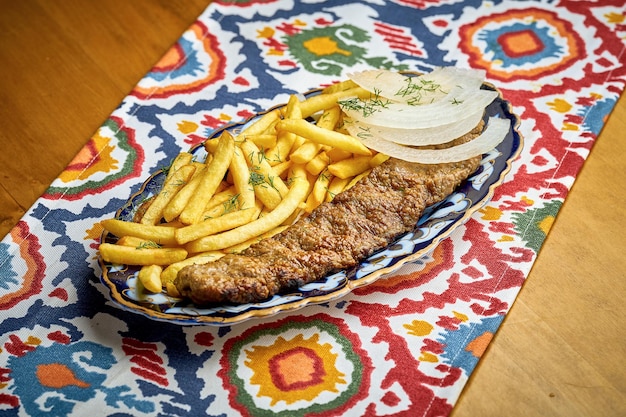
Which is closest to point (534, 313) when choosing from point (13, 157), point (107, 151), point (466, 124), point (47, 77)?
point (466, 124)

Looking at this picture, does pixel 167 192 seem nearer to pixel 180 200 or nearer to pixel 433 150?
pixel 180 200

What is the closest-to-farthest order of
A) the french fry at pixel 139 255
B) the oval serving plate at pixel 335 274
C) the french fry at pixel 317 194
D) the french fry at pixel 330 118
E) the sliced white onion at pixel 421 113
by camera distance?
the oval serving plate at pixel 335 274 < the french fry at pixel 139 255 < the french fry at pixel 317 194 < the sliced white onion at pixel 421 113 < the french fry at pixel 330 118

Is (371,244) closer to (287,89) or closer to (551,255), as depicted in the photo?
(551,255)

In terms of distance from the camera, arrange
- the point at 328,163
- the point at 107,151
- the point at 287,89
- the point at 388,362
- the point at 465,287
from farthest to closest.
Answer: the point at 287,89 < the point at 107,151 < the point at 328,163 < the point at 465,287 < the point at 388,362

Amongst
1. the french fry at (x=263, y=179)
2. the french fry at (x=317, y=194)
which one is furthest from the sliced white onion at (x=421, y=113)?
the french fry at (x=263, y=179)

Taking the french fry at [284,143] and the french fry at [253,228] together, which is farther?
the french fry at [284,143]

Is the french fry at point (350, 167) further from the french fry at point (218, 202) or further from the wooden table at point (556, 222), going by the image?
the wooden table at point (556, 222)

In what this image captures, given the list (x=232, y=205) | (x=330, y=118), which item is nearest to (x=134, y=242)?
(x=232, y=205)
